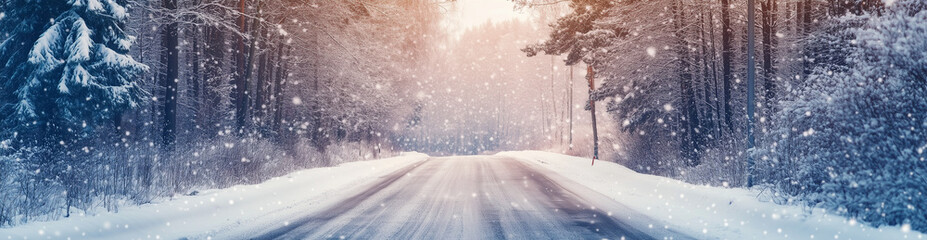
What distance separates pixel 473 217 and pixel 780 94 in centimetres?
1528

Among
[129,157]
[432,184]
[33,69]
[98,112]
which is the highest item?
[33,69]

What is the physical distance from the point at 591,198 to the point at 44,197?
9.41 m

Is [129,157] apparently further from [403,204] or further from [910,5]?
[910,5]

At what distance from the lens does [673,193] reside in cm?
1122

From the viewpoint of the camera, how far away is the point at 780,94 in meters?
19.4

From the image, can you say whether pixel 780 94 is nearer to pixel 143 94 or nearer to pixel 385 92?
pixel 143 94

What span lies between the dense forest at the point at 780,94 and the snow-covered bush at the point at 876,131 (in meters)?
0.02

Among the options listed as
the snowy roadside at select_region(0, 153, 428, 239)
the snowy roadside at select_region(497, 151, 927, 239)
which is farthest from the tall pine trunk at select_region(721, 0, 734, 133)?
the snowy roadside at select_region(0, 153, 428, 239)

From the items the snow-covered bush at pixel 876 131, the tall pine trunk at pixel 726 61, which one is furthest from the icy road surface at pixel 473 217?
the tall pine trunk at pixel 726 61

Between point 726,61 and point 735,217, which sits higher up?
point 726,61

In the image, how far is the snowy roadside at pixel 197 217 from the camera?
644cm

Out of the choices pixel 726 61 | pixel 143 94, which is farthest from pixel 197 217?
pixel 726 61

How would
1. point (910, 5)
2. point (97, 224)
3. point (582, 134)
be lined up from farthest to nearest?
1. point (582, 134)
2. point (910, 5)
3. point (97, 224)

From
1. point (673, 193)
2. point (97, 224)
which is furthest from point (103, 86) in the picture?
point (673, 193)
